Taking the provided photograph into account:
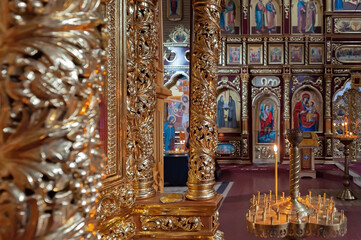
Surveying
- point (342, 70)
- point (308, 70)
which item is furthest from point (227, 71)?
point (342, 70)

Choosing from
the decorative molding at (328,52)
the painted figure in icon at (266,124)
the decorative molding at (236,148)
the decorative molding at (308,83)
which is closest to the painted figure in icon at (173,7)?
the painted figure in icon at (266,124)

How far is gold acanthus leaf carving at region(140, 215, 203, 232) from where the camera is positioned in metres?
1.82

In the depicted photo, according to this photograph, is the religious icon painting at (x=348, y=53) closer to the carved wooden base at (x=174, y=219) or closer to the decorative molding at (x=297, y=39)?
the decorative molding at (x=297, y=39)

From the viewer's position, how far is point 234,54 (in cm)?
1105

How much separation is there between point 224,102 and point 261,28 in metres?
3.21

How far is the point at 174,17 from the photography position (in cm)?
1117

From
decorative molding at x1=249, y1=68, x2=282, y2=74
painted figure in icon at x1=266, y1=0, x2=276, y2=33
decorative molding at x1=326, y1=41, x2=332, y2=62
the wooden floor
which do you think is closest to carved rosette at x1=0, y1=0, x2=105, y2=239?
the wooden floor

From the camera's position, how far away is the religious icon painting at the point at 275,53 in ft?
36.0

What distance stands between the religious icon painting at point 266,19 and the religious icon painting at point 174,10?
2.77 m

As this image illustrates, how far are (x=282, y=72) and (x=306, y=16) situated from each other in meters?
2.39

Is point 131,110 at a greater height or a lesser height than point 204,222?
greater

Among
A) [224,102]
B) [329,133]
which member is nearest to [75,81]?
[224,102]

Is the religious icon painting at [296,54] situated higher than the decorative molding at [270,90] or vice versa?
the religious icon painting at [296,54]

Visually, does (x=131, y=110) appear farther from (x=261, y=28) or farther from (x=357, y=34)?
(x=357, y=34)
